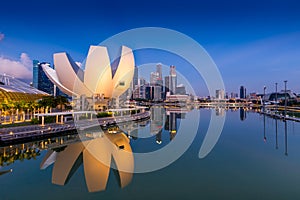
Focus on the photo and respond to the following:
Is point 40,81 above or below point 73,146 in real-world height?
above

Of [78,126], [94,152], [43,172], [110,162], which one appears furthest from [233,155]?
[78,126]

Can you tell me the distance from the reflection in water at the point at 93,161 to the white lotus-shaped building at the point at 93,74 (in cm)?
755

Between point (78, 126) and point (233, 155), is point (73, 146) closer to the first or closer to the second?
point (78, 126)

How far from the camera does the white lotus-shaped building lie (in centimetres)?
1238

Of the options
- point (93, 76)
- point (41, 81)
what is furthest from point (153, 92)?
point (93, 76)

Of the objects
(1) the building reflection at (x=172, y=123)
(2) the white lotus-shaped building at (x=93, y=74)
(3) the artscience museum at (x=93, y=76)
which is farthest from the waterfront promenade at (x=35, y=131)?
Answer: (2) the white lotus-shaped building at (x=93, y=74)

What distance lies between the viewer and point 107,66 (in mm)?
13148

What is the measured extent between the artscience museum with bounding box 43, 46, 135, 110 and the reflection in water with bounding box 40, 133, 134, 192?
24.0 ft

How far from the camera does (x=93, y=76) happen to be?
42.4ft

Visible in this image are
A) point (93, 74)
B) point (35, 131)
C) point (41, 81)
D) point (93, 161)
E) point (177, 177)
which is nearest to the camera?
point (177, 177)

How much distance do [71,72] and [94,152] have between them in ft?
28.7

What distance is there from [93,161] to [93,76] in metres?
9.41

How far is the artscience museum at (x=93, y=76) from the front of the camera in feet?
40.9

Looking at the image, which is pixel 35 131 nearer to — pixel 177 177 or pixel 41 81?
pixel 177 177
